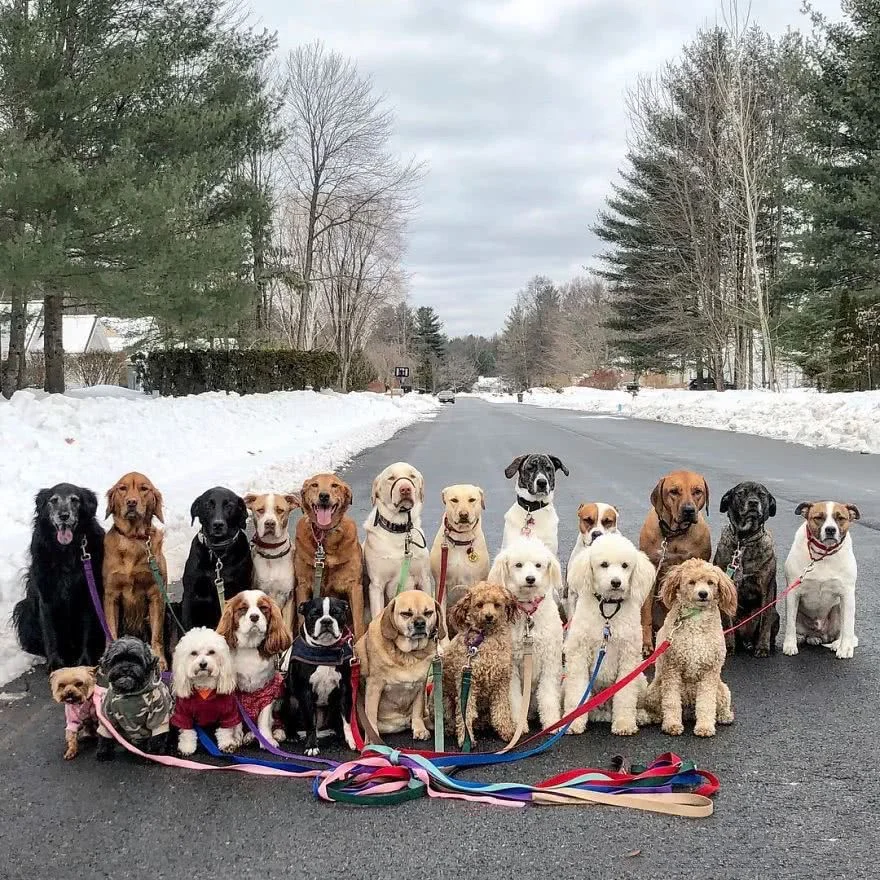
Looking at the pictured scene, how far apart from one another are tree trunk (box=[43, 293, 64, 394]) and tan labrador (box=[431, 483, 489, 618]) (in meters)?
17.5

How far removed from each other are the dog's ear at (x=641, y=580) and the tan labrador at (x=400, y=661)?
1.05 m

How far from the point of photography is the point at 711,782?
321 cm

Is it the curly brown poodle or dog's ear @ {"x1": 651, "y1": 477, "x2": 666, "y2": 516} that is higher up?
dog's ear @ {"x1": 651, "y1": 477, "x2": 666, "y2": 516}

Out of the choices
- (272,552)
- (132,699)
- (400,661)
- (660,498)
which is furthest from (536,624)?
(132,699)

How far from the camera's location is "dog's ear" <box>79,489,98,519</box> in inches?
184

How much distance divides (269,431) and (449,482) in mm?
6568

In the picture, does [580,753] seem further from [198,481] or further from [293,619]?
[198,481]

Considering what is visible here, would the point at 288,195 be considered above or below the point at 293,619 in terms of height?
above

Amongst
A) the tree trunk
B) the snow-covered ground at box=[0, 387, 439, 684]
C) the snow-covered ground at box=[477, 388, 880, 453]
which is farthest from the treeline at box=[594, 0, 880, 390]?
the tree trunk

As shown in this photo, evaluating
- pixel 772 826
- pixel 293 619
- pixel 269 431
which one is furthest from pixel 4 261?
pixel 772 826

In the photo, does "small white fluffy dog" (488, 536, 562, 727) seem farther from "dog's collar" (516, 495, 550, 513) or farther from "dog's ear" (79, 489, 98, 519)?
"dog's ear" (79, 489, 98, 519)

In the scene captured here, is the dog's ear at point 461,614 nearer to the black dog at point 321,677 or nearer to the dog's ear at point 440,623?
the dog's ear at point 440,623

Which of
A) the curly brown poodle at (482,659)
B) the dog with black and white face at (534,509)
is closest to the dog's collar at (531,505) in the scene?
the dog with black and white face at (534,509)

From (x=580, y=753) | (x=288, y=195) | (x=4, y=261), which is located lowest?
(x=580, y=753)
